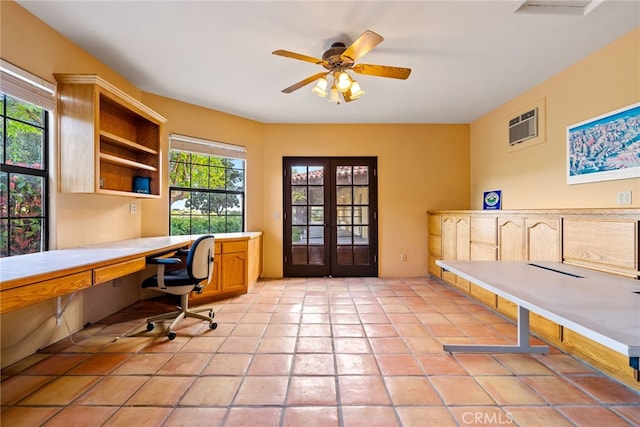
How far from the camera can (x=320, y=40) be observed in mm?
2357

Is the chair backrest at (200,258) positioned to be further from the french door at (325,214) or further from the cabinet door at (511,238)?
the cabinet door at (511,238)

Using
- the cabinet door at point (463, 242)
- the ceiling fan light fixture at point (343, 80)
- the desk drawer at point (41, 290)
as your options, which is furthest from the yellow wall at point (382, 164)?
the ceiling fan light fixture at point (343, 80)

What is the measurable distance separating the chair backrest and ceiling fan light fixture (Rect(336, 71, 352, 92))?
1.85m

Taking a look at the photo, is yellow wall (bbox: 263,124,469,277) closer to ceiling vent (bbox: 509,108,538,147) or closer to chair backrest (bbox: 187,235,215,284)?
ceiling vent (bbox: 509,108,538,147)

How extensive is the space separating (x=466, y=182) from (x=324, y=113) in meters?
2.65

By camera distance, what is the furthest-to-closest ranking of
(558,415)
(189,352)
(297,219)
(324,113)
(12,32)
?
(297,219) → (324,113) → (189,352) → (12,32) → (558,415)

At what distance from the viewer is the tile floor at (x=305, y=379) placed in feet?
4.98

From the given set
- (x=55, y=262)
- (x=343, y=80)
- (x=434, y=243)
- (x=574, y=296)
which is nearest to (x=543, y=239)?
(x=574, y=296)

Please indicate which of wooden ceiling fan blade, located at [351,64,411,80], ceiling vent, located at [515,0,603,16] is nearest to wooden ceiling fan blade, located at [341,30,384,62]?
wooden ceiling fan blade, located at [351,64,411,80]

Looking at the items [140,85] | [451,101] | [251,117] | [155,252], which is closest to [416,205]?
[451,101]

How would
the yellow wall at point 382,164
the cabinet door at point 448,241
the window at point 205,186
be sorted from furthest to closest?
the cabinet door at point 448,241 < the window at point 205,186 < the yellow wall at point 382,164

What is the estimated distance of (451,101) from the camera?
3668 mm

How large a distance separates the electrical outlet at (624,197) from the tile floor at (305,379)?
1361 millimetres

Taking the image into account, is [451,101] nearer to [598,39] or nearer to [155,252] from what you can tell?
[598,39]
